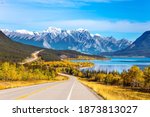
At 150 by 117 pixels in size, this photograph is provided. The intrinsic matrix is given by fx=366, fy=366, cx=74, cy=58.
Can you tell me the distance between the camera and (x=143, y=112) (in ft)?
60.8

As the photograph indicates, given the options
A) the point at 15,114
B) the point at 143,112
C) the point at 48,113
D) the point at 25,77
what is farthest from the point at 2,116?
the point at 25,77

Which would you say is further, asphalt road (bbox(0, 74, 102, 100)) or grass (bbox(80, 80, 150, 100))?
grass (bbox(80, 80, 150, 100))

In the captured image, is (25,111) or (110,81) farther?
(110,81)

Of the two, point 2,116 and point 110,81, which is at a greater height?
point 2,116

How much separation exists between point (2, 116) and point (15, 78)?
108 metres

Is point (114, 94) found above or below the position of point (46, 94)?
below

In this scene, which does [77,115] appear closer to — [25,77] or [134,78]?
[25,77]

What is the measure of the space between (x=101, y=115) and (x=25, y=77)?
383 ft

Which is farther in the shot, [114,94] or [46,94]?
[114,94]

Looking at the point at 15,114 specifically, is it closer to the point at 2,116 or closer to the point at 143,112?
the point at 2,116

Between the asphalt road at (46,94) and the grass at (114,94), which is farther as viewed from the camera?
the grass at (114,94)

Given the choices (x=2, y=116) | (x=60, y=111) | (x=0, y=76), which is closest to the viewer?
(x=2, y=116)

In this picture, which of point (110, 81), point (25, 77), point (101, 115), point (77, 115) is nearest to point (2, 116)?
point (77, 115)

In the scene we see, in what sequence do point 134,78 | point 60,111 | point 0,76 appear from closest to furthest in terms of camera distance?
point 60,111, point 0,76, point 134,78
